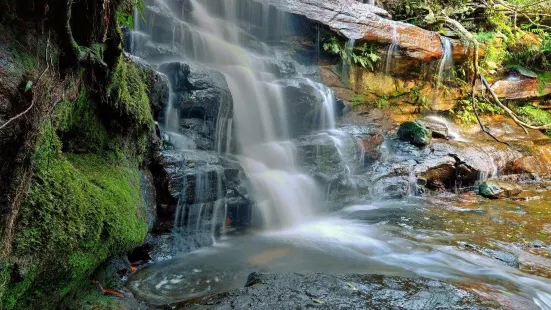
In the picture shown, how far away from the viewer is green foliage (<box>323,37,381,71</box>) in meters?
10.9

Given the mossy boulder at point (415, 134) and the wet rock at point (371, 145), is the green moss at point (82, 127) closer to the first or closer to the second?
the wet rock at point (371, 145)

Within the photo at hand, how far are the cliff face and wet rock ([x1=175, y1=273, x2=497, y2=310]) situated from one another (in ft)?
3.41

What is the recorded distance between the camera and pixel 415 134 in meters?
9.80

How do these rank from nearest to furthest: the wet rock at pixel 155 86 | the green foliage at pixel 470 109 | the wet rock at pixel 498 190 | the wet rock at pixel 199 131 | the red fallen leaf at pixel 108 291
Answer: the red fallen leaf at pixel 108 291 → the wet rock at pixel 155 86 → the wet rock at pixel 199 131 → the wet rock at pixel 498 190 → the green foliage at pixel 470 109

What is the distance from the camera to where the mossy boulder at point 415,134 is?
9.69 metres

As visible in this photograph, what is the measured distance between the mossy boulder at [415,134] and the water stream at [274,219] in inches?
76.1

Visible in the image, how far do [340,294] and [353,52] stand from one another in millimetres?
9492

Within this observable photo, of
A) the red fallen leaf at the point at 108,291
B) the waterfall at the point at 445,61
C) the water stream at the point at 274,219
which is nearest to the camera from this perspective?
the red fallen leaf at the point at 108,291

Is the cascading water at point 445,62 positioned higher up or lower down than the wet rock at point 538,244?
higher up

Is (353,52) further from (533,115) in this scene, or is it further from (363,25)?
(533,115)

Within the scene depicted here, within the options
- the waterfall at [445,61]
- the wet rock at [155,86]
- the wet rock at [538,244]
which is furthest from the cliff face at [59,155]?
the waterfall at [445,61]

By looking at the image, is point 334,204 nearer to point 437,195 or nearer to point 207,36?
point 437,195

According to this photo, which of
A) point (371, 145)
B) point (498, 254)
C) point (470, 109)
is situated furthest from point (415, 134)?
point (498, 254)

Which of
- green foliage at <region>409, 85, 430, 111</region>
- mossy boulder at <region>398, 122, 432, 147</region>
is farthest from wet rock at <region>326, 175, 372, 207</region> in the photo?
green foliage at <region>409, 85, 430, 111</region>
